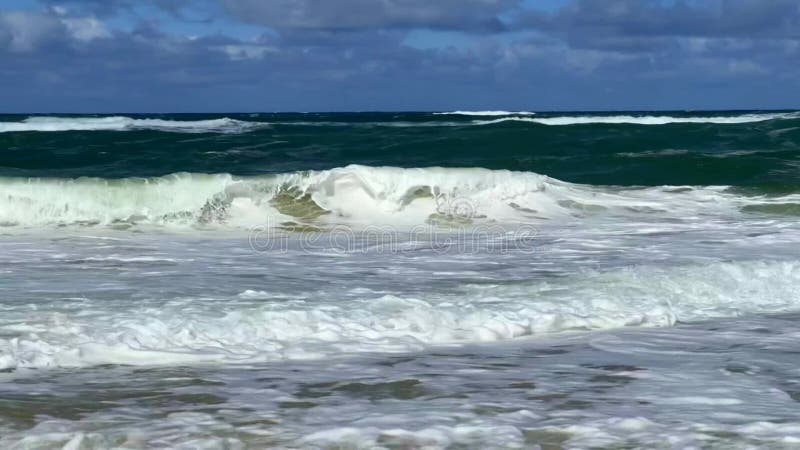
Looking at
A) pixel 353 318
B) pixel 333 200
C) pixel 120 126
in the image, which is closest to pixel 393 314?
pixel 353 318

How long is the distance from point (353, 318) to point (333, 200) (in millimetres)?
8059

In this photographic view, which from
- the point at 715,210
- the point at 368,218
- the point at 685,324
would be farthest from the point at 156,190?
the point at 685,324

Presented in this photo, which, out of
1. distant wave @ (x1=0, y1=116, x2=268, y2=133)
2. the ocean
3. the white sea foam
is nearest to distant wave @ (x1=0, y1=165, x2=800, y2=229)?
the ocean

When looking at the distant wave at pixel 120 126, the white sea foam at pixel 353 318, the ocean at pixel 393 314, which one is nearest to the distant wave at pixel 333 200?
the ocean at pixel 393 314

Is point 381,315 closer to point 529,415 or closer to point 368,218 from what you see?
point 529,415

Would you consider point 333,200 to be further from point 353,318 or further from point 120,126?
point 120,126

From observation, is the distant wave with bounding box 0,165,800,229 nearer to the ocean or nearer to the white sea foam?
the ocean

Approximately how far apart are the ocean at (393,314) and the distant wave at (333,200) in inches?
1.7

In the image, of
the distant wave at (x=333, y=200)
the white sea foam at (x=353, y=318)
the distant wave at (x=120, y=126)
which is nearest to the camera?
the white sea foam at (x=353, y=318)

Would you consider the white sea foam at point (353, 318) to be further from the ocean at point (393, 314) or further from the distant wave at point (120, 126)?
the distant wave at point (120, 126)

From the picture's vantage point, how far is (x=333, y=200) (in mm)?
14211

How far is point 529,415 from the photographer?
4.23 metres

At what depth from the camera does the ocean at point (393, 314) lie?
412cm

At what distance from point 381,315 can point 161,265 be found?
2.80m
